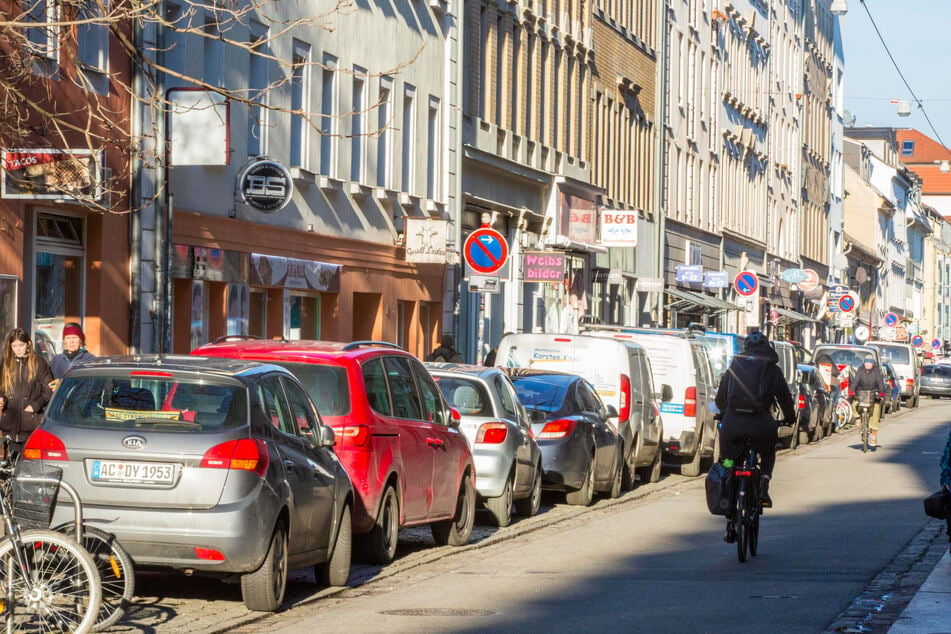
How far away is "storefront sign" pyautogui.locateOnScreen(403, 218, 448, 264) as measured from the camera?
32.0 metres

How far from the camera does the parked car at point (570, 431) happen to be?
19422 millimetres

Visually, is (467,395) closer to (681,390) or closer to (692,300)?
(681,390)

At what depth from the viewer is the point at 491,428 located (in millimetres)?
16953

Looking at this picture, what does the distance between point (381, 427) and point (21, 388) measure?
3.81m

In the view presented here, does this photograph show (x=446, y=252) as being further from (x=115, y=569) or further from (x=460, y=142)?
(x=115, y=569)

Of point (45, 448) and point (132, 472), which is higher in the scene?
point (45, 448)

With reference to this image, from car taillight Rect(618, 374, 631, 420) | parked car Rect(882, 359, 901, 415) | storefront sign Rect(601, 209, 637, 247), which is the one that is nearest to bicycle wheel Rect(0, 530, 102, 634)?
car taillight Rect(618, 374, 631, 420)

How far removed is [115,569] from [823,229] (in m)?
78.7

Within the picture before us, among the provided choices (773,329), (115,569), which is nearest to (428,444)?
(115,569)

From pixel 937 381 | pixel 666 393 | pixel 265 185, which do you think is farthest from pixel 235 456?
pixel 937 381

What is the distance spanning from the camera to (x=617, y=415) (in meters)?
20.9

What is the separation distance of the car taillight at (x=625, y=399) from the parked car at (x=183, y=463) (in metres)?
11.2

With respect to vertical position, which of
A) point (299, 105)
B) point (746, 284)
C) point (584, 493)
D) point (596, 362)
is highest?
point (299, 105)

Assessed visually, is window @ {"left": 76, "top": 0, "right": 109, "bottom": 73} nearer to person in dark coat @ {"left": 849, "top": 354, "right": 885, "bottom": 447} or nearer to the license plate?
the license plate
